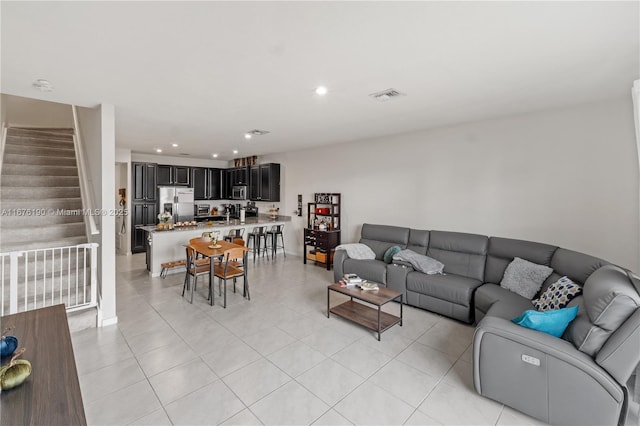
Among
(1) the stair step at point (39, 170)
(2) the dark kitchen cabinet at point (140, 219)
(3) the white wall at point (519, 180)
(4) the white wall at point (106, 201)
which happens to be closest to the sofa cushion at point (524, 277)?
(3) the white wall at point (519, 180)

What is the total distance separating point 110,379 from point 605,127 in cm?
569

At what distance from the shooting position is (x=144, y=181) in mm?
7234

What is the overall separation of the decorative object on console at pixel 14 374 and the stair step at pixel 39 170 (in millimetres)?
5145

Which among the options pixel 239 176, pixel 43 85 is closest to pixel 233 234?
pixel 239 176

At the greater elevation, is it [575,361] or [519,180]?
[519,180]

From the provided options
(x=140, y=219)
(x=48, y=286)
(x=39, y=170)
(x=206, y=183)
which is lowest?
(x=48, y=286)

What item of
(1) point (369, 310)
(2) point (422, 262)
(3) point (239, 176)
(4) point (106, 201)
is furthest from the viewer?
(3) point (239, 176)

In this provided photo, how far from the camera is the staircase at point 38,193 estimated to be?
4.02 meters

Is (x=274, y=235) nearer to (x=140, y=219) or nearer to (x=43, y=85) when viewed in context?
(x=140, y=219)

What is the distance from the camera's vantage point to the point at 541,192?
3.76 meters

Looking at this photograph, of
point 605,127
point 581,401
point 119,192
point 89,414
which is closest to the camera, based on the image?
point 581,401

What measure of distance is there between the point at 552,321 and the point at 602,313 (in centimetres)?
33

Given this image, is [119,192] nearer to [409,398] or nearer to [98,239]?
[98,239]

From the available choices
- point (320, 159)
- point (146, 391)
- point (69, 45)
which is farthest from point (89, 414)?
point (320, 159)
